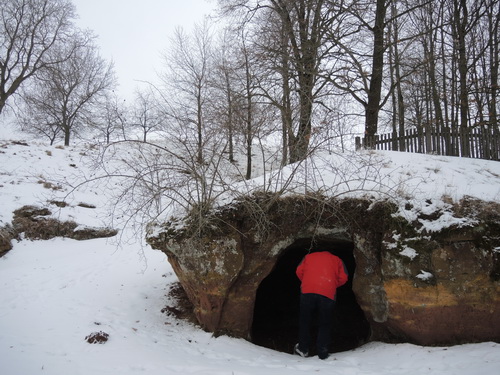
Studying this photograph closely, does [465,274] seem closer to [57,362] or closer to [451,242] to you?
[451,242]

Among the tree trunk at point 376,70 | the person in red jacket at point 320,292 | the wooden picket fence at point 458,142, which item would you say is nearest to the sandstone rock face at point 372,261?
the person in red jacket at point 320,292

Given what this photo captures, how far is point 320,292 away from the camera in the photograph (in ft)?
18.3

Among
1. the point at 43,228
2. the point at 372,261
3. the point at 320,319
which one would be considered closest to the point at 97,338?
the point at 320,319

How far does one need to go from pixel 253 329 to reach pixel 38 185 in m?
11.0

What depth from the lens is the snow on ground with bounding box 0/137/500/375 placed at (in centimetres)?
468

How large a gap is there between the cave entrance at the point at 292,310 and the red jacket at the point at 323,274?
0.68m

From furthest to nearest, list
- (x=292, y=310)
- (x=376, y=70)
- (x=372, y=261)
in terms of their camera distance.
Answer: (x=376, y=70)
(x=292, y=310)
(x=372, y=261)

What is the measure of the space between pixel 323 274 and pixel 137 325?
12.1 feet

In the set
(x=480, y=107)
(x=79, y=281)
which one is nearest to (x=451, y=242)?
(x=79, y=281)

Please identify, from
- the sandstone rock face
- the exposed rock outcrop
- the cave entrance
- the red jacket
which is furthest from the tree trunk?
the exposed rock outcrop

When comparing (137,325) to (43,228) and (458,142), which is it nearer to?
(43,228)

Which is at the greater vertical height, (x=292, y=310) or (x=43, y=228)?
(x=43, y=228)

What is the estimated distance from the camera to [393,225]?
18.4 feet

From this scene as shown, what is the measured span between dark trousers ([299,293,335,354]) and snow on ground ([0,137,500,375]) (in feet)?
0.95
